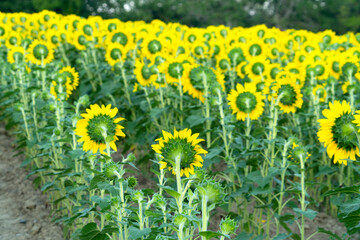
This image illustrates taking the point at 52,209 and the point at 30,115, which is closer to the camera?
the point at 52,209

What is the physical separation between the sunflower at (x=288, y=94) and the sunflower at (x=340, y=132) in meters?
1.01

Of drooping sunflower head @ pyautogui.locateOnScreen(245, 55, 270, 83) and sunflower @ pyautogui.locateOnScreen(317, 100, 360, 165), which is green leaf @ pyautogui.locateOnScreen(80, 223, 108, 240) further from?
drooping sunflower head @ pyautogui.locateOnScreen(245, 55, 270, 83)

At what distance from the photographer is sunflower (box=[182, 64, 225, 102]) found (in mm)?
3700

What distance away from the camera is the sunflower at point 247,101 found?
3338mm

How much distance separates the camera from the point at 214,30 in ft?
23.8

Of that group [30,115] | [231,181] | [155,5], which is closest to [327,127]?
[231,181]

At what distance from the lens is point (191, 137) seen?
199 cm

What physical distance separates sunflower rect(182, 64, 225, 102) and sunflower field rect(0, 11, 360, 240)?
12 millimetres

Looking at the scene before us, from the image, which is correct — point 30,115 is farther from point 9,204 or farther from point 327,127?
point 327,127

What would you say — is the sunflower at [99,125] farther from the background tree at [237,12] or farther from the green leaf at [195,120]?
the background tree at [237,12]

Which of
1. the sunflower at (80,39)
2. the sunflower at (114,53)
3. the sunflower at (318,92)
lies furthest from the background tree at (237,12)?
the sunflower at (318,92)

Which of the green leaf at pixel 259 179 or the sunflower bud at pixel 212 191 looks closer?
the sunflower bud at pixel 212 191

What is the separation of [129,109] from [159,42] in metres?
0.82

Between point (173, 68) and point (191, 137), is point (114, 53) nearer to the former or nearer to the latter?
point (173, 68)
